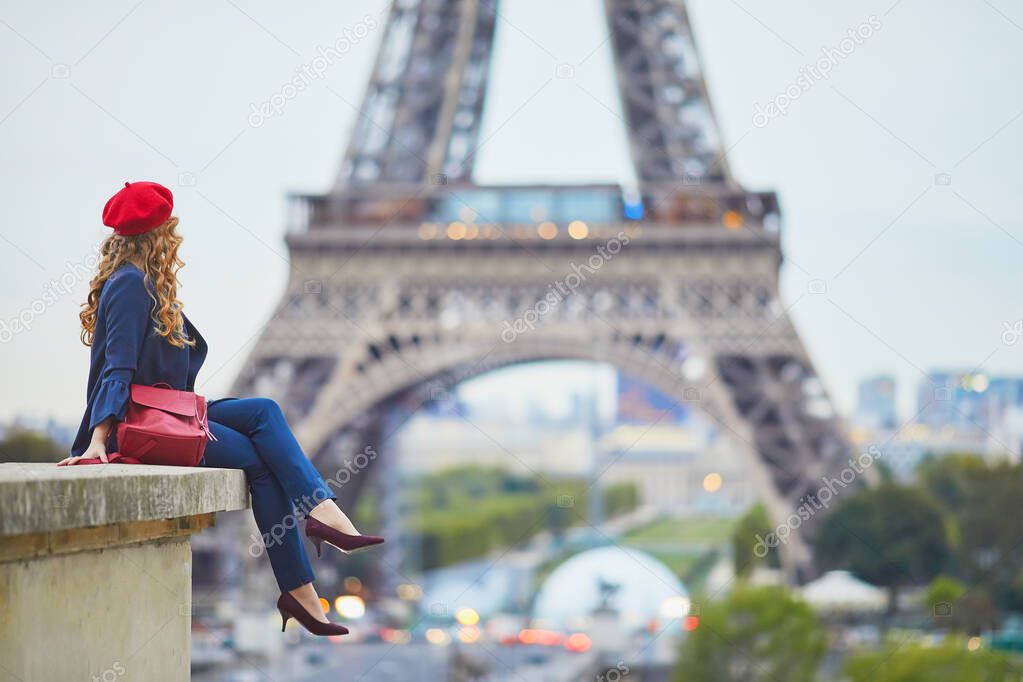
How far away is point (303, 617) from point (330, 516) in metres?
0.27

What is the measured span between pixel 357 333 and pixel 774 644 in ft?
26.6

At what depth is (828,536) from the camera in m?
30.2

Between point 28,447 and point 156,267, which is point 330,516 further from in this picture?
point 28,447

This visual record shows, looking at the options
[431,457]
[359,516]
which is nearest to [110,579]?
[359,516]

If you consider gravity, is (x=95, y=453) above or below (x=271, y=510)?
above

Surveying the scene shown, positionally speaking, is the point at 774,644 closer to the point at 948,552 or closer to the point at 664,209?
the point at 664,209

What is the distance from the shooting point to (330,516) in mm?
3773

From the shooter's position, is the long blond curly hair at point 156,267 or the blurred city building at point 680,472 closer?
the long blond curly hair at point 156,267

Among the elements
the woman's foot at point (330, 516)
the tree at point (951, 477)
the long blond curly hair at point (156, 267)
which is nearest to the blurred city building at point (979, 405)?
the tree at point (951, 477)

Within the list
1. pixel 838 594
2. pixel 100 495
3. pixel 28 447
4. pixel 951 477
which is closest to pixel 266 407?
pixel 100 495

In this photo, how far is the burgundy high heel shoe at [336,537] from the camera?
12.0 feet

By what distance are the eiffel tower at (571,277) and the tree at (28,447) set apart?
3.31 meters

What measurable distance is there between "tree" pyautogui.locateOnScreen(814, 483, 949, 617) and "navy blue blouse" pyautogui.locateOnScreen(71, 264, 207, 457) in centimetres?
2668

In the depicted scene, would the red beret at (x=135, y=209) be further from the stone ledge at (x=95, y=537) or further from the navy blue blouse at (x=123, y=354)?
the stone ledge at (x=95, y=537)
